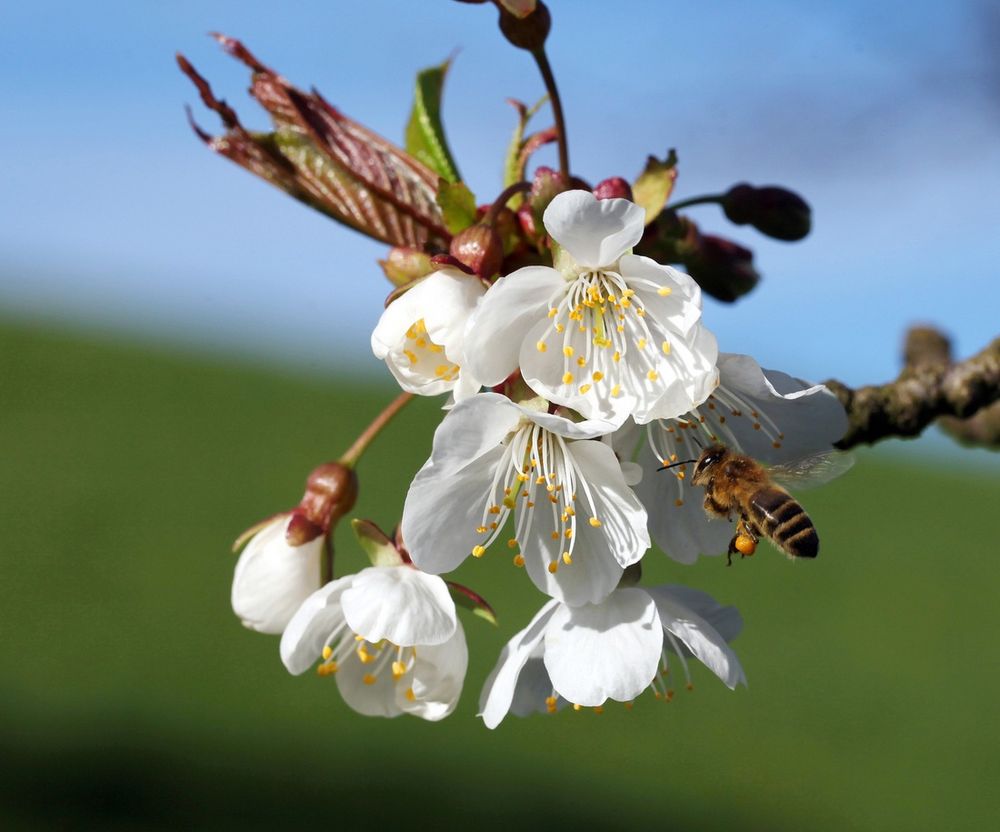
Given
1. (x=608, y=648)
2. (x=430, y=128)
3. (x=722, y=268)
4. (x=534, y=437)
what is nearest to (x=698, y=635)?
(x=608, y=648)

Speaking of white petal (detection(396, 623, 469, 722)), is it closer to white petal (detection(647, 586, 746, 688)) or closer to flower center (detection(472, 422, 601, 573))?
flower center (detection(472, 422, 601, 573))

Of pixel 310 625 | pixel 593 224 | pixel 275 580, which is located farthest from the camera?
pixel 275 580

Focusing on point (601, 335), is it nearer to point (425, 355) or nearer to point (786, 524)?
point (425, 355)

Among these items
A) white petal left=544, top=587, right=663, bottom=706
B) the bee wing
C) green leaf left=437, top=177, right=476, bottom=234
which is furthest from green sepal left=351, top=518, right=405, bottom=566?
the bee wing

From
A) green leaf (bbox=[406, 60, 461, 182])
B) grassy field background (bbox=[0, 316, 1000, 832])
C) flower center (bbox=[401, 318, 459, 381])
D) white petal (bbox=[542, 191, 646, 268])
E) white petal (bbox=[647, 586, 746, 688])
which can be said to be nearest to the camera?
white petal (bbox=[542, 191, 646, 268])

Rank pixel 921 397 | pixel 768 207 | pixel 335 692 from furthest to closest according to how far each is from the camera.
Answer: pixel 335 692 → pixel 921 397 → pixel 768 207

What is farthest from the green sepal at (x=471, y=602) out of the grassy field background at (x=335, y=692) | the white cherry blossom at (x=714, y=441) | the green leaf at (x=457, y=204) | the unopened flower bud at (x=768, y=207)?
the grassy field background at (x=335, y=692)

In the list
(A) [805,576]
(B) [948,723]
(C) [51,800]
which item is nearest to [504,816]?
(C) [51,800]
